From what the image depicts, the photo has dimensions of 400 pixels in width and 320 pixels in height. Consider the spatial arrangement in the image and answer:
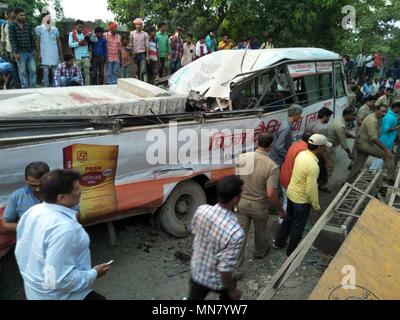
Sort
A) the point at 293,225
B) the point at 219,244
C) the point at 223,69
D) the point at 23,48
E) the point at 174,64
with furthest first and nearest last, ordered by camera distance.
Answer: the point at 174,64 → the point at 23,48 → the point at 223,69 → the point at 293,225 → the point at 219,244

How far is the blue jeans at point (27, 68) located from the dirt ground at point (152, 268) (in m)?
3.61

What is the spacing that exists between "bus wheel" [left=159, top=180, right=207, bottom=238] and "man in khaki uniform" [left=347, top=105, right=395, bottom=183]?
3131 mm

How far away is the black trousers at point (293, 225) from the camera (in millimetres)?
4340

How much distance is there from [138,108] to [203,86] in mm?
1395

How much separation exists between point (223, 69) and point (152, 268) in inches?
132

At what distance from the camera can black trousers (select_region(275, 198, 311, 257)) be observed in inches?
171

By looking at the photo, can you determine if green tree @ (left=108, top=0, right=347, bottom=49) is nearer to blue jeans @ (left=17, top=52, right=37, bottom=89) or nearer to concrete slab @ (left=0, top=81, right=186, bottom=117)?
blue jeans @ (left=17, top=52, right=37, bottom=89)

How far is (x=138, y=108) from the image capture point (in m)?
4.98

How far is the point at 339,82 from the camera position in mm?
7828

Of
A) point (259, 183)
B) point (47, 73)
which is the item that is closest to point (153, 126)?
point (259, 183)

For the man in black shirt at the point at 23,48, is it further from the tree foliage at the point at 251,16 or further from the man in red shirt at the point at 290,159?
the tree foliage at the point at 251,16

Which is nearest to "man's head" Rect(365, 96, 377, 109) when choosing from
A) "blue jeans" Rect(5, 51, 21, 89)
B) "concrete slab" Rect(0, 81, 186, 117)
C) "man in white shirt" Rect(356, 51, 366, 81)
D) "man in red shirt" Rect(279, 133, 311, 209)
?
"man in red shirt" Rect(279, 133, 311, 209)

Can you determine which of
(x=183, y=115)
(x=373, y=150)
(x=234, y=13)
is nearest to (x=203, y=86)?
(x=183, y=115)

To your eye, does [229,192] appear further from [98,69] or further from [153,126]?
[98,69]
